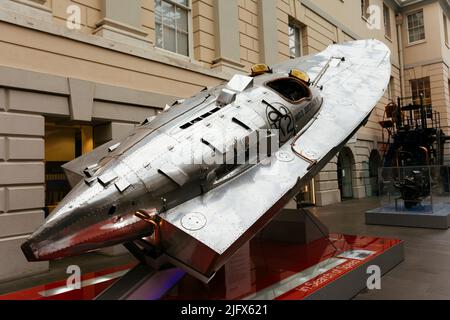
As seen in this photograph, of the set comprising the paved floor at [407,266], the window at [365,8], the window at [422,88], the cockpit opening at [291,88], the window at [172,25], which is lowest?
the paved floor at [407,266]

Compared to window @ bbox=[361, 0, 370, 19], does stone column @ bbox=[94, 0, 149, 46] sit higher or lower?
lower

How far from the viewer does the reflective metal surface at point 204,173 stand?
106 inches

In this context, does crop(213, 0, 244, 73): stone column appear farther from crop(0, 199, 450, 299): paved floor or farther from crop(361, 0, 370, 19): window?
crop(361, 0, 370, 19): window

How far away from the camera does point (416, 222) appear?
8109 millimetres

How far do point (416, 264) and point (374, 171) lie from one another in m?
12.9

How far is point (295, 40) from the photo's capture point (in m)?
13.2

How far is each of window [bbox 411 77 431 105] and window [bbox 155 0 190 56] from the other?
1743cm

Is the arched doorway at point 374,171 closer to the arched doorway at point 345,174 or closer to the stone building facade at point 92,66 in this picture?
the arched doorway at point 345,174

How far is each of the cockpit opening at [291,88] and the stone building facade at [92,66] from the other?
5.27 feet

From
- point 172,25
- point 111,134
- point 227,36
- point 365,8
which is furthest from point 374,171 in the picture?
point 111,134

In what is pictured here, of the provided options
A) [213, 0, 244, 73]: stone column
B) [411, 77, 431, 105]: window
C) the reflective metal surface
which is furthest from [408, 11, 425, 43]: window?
the reflective metal surface

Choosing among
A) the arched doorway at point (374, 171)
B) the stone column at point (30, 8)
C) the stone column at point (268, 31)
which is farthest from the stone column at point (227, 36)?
the arched doorway at point (374, 171)

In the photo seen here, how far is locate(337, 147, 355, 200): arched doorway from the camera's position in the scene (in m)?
15.4

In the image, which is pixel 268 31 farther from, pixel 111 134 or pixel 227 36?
pixel 111 134
